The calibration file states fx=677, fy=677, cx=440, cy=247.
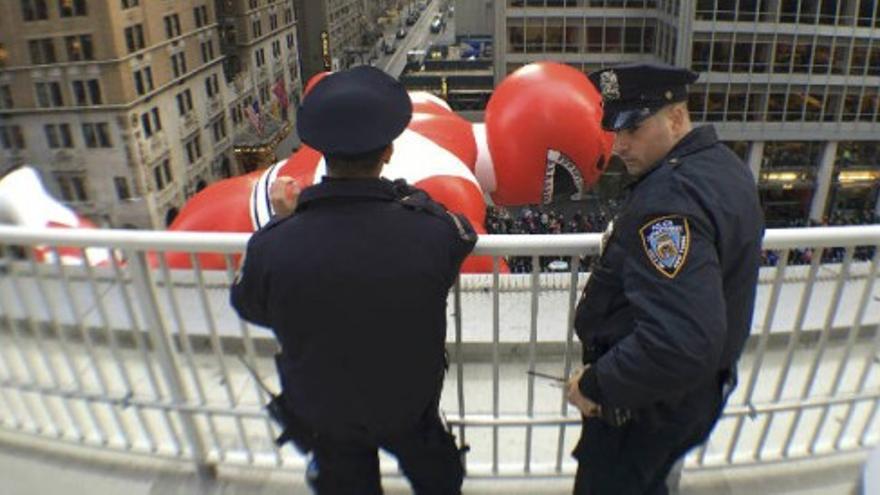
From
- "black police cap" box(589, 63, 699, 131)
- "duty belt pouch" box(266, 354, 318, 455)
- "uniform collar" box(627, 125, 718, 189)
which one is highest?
"black police cap" box(589, 63, 699, 131)

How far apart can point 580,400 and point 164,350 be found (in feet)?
4.47

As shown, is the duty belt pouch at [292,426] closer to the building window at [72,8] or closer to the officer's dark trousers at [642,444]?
the officer's dark trousers at [642,444]

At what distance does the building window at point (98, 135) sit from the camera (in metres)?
12.1

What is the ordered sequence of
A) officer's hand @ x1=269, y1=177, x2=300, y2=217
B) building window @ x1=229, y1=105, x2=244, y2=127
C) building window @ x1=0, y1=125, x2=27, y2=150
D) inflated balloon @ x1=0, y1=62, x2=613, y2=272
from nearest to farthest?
officer's hand @ x1=269, y1=177, x2=300, y2=217 → inflated balloon @ x1=0, y1=62, x2=613, y2=272 → building window @ x1=0, y1=125, x2=27, y2=150 → building window @ x1=229, y1=105, x2=244, y2=127

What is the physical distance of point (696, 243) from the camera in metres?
1.36

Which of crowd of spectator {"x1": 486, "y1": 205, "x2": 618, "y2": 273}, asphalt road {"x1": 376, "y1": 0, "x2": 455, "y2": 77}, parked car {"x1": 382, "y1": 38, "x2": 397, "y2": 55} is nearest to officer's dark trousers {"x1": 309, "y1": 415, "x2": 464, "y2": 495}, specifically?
crowd of spectator {"x1": 486, "y1": 205, "x2": 618, "y2": 273}

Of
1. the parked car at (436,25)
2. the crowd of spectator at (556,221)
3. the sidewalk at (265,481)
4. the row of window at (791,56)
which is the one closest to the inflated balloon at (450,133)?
the sidewalk at (265,481)

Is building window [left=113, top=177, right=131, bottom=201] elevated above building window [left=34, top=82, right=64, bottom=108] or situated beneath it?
situated beneath

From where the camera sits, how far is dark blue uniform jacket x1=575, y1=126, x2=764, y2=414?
135 centimetres

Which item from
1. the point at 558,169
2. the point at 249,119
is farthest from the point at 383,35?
the point at 558,169

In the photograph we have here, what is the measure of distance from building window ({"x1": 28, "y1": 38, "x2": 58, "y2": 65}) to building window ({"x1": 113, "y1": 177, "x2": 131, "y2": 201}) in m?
2.23

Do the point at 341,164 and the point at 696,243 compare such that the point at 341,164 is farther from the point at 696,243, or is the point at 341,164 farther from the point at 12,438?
the point at 12,438

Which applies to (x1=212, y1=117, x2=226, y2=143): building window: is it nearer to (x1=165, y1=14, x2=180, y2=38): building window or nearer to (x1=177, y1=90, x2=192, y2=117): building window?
(x1=177, y1=90, x2=192, y2=117): building window

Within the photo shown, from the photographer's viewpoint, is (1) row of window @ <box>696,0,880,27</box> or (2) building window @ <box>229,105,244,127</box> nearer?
(1) row of window @ <box>696,0,880,27</box>
